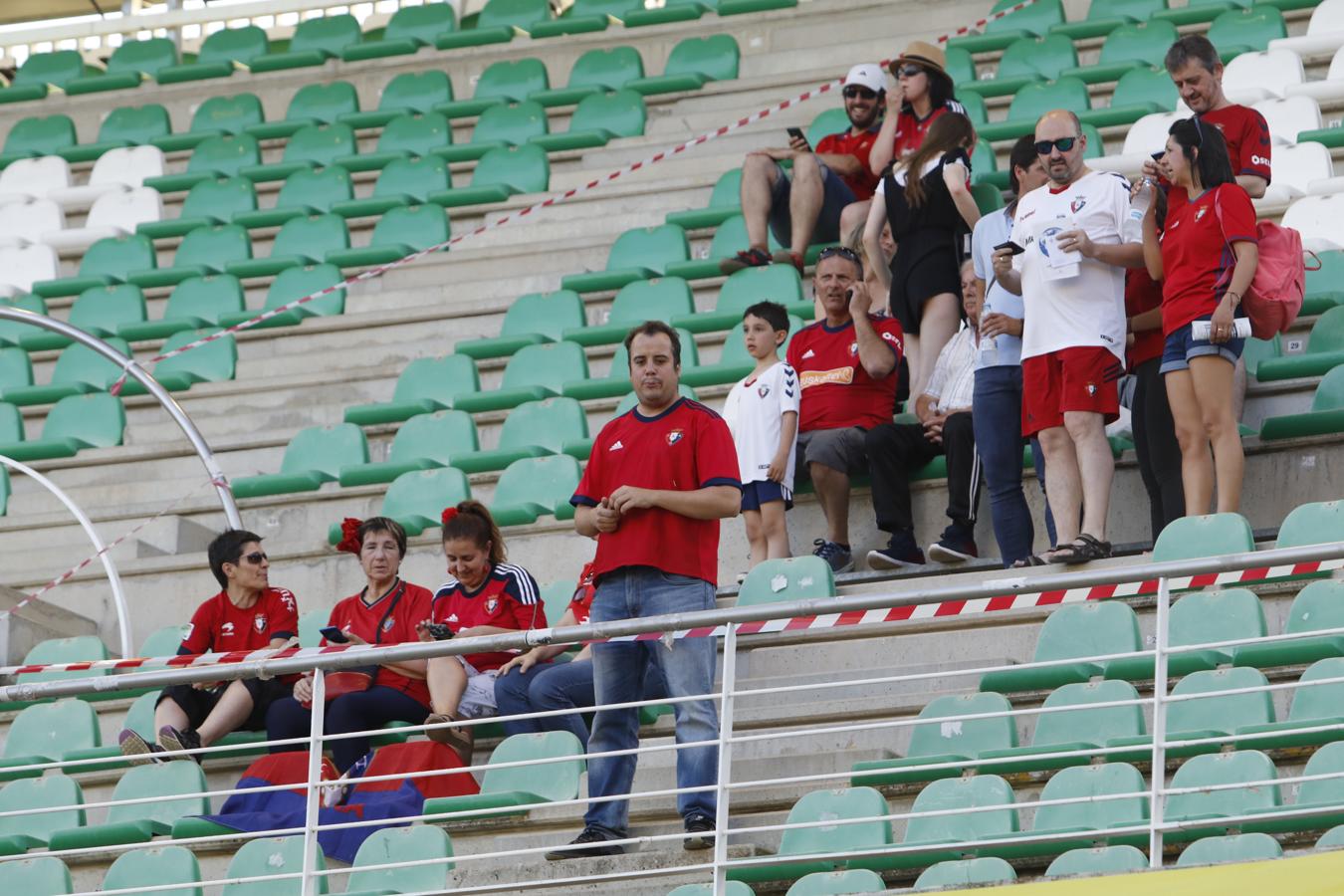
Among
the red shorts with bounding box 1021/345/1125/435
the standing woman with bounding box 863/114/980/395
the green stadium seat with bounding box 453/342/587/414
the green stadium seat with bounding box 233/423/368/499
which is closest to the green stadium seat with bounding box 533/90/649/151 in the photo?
the green stadium seat with bounding box 453/342/587/414

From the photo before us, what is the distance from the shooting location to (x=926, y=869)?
5.50 m

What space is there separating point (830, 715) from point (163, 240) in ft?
24.9

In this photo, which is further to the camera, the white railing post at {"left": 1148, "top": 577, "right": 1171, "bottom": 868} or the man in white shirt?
the man in white shirt

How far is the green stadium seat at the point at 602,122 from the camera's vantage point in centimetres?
1283

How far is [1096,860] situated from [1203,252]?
2.57m

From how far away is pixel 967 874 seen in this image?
5.31 meters

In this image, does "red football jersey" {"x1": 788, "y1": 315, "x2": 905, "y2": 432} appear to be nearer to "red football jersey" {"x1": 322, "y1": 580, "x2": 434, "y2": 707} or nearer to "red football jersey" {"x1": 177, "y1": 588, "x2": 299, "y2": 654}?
"red football jersey" {"x1": 322, "y1": 580, "x2": 434, "y2": 707}

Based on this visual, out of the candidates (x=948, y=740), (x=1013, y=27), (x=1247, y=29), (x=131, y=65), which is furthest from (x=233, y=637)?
(x=131, y=65)

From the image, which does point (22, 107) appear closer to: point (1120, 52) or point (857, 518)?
point (1120, 52)

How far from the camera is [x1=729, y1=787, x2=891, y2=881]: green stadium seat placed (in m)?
5.68

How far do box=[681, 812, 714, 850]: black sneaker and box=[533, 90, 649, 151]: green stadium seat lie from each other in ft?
24.0

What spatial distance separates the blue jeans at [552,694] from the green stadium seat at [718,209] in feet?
14.1

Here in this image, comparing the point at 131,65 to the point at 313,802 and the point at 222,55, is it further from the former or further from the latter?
the point at 313,802

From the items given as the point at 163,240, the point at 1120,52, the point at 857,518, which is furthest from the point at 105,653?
the point at 1120,52
